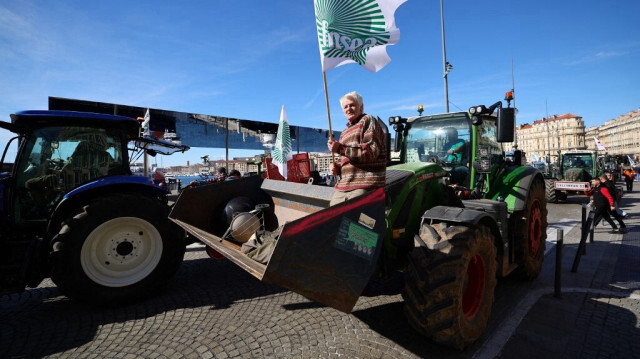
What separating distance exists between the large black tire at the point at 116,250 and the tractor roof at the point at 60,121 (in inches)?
44.4

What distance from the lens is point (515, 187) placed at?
4203mm

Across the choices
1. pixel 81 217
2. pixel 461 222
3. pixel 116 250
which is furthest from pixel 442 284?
pixel 81 217

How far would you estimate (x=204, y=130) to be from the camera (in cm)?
1747

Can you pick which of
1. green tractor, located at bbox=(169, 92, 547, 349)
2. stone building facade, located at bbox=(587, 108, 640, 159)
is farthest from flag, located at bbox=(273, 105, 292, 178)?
stone building facade, located at bbox=(587, 108, 640, 159)

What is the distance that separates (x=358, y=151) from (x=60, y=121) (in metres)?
3.92

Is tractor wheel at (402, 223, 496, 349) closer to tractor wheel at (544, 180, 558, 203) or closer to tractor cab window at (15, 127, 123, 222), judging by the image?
tractor cab window at (15, 127, 123, 222)

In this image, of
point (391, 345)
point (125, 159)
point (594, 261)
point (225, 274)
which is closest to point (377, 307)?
point (391, 345)

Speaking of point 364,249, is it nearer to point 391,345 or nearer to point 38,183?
point 391,345

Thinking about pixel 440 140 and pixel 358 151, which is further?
pixel 440 140

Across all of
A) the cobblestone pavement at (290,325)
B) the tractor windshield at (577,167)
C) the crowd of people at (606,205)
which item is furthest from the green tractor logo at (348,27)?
the tractor windshield at (577,167)

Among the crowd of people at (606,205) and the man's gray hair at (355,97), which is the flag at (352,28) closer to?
the man's gray hair at (355,97)

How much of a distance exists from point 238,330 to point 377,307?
1.51 meters

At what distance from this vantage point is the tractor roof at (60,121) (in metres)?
3.71

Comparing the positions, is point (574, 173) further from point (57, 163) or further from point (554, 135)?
point (554, 135)
